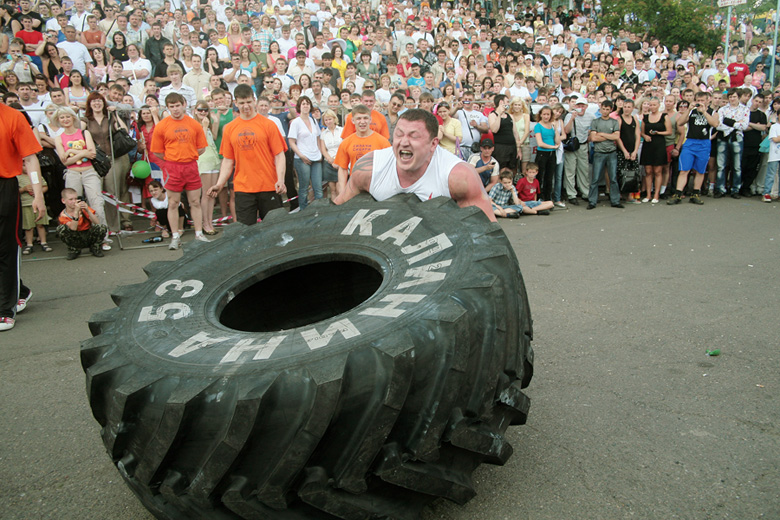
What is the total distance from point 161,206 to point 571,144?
24.5 feet

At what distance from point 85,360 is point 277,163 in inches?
199

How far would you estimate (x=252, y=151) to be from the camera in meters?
7.40

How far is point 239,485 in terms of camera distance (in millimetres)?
2252

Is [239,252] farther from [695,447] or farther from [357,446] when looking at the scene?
[695,447]

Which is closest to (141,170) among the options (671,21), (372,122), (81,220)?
(81,220)

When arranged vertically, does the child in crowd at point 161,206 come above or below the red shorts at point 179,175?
below

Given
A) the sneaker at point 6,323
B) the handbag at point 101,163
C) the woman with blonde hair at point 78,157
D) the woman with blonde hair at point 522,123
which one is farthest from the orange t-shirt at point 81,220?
the woman with blonde hair at point 522,123

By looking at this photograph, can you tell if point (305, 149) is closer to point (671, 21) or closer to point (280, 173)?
point (280, 173)

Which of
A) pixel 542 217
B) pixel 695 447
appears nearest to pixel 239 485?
pixel 695 447

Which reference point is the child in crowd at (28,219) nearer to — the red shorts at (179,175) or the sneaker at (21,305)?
the red shorts at (179,175)

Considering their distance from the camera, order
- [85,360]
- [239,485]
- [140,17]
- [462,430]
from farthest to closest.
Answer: [140,17], [85,360], [462,430], [239,485]

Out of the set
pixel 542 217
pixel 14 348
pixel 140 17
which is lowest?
pixel 542 217

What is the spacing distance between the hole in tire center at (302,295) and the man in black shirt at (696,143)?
9.26m

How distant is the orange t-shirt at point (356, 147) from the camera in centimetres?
863
